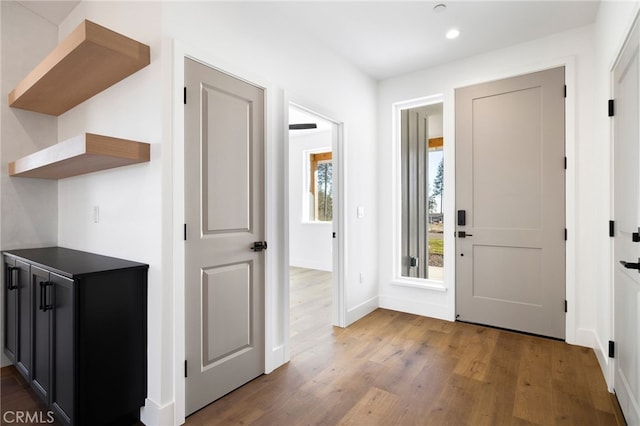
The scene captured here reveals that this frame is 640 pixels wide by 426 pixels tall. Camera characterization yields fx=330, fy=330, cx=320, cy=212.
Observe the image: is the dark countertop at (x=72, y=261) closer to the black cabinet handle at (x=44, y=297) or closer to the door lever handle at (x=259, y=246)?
the black cabinet handle at (x=44, y=297)

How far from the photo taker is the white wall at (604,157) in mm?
2127

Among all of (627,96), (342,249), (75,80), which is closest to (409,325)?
(342,249)

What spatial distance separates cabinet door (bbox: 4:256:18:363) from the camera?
7.66 ft

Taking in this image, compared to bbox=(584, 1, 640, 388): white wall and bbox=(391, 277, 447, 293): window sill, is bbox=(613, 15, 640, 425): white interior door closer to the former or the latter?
bbox=(584, 1, 640, 388): white wall

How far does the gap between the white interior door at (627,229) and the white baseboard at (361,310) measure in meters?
2.08

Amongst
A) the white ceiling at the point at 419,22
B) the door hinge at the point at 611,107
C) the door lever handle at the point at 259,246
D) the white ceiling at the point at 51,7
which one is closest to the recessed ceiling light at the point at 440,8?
the white ceiling at the point at 419,22

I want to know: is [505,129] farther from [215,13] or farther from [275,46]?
[215,13]

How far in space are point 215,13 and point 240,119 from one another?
661mm

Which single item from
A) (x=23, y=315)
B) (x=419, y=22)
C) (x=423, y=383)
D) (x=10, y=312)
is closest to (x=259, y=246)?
(x=423, y=383)

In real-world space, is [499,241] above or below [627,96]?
below

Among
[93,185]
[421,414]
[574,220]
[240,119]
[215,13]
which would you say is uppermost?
[215,13]

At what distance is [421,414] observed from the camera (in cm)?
195

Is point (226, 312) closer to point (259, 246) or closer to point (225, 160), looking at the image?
point (259, 246)

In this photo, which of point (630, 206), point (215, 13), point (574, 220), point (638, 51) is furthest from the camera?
point (574, 220)
